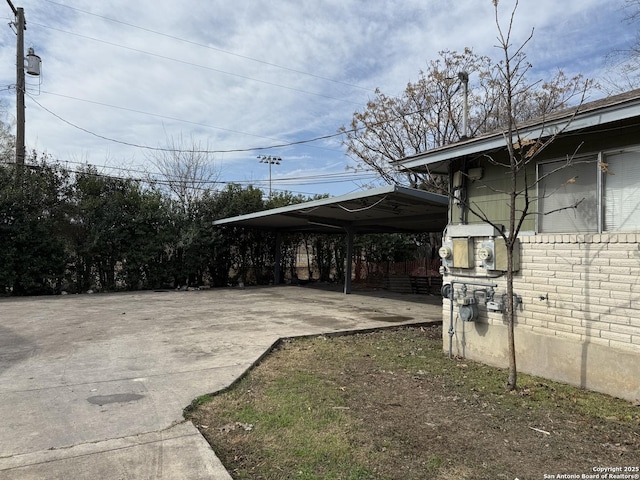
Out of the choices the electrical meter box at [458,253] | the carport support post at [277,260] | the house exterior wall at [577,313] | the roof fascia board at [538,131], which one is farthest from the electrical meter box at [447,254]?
the carport support post at [277,260]

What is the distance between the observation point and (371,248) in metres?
21.2

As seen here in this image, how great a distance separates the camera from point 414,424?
385 centimetres

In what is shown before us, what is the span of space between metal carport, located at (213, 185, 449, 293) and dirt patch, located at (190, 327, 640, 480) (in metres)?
4.54

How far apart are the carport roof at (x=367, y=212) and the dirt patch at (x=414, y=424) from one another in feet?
14.6

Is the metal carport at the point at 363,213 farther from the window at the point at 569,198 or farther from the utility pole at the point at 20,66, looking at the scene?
the utility pole at the point at 20,66

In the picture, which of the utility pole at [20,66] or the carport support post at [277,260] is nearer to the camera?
the utility pole at [20,66]

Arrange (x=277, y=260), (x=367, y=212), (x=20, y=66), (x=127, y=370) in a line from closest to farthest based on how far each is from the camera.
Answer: (x=127, y=370) → (x=367, y=212) → (x=20, y=66) → (x=277, y=260)

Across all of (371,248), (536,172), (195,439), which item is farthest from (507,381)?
(371,248)

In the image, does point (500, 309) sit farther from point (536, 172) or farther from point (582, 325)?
point (536, 172)

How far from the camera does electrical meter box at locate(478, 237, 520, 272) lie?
17.7 feet

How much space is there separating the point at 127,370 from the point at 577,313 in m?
5.33

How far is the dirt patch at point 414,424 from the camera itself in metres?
3.12

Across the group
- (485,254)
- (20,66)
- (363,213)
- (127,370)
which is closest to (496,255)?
(485,254)

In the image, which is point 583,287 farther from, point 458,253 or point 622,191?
point 458,253
